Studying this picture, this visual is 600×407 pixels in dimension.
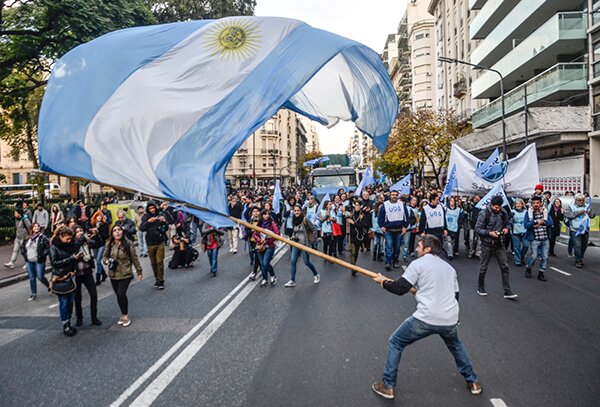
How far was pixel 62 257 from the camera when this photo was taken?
6.05m

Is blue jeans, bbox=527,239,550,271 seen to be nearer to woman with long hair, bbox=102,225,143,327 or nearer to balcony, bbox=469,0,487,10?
woman with long hair, bbox=102,225,143,327

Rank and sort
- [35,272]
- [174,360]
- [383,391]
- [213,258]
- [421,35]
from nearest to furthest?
[383,391] → [174,360] → [35,272] → [213,258] → [421,35]

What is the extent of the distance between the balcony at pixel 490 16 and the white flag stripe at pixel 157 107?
99.1 ft

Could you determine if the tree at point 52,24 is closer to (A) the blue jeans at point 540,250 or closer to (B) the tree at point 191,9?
(B) the tree at point 191,9

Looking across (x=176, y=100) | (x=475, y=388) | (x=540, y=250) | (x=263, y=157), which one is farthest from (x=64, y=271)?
(x=263, y=157)

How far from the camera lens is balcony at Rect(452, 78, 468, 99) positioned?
40.6 meters

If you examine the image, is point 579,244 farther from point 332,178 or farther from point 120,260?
point 332,178

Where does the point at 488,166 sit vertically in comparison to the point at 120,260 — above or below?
above

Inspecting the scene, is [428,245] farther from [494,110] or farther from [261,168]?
[261,168]

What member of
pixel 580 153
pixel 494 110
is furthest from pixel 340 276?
pixel 494 110

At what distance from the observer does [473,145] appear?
30.3 m

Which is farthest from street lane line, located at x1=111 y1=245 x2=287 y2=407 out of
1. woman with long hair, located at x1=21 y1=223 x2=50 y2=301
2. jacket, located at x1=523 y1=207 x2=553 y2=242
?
jacket, located at x1=523 y1=207 x2=553 y2=242

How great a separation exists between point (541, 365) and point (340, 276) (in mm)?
5026

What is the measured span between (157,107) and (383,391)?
3463 mm
